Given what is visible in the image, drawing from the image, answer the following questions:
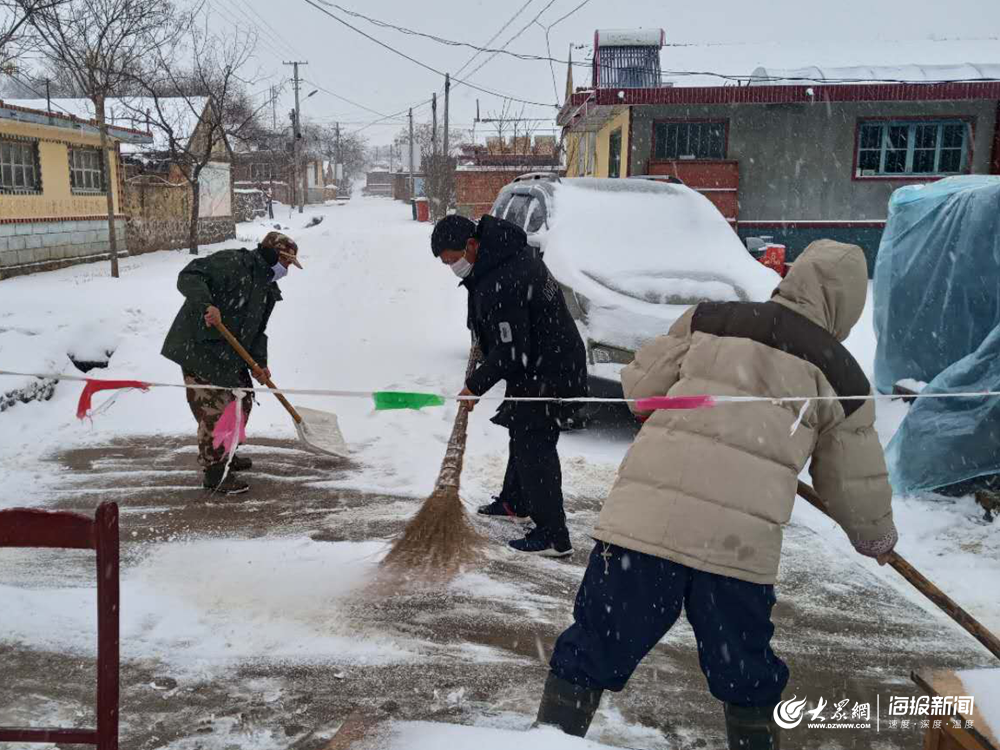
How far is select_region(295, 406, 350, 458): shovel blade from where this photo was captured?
18.5 feet

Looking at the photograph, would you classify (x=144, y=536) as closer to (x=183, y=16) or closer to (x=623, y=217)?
(x=623, y=217)

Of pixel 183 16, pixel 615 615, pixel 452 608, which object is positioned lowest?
pixel 452 608

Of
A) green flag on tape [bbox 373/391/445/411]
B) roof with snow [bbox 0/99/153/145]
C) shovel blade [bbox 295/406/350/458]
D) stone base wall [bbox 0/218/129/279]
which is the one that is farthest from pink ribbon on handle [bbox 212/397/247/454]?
roof with snow [bbox 0/99/153/145]

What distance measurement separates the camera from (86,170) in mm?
17781

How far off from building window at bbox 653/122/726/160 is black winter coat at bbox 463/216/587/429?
45.8 feet

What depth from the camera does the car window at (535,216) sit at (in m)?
7.48

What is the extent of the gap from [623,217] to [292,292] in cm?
740

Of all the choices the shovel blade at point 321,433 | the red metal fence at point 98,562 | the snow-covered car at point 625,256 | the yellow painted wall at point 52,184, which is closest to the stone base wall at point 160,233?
the yellow painted wall at point 52,184

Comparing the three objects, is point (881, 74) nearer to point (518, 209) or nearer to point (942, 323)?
point (518, 209)

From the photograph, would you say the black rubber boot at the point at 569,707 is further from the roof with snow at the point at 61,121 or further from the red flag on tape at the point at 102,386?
the roof with snow at the point at 61,121

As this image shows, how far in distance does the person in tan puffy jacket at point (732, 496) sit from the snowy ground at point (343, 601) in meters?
0.46

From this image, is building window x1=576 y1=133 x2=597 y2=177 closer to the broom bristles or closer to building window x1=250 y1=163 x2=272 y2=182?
the broom bristles

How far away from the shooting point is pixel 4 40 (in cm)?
1002

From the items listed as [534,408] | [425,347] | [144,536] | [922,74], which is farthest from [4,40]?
[922,74]
